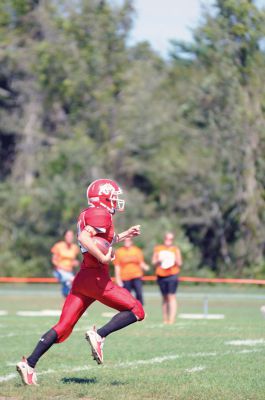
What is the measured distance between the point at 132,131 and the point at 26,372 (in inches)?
1479

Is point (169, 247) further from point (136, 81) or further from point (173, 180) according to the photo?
point (136, 81)

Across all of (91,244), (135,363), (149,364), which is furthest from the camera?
(135,363)

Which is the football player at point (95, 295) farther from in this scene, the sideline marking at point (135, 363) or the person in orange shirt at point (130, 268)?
the person in orange shirt at point (130, 268)

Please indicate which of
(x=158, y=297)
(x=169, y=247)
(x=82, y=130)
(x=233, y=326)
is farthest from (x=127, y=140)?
(x=233, y=326)

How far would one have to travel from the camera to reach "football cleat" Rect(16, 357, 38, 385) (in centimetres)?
829

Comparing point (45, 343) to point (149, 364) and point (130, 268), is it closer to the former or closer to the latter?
point (149, 364)

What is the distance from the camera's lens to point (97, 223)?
806 cm

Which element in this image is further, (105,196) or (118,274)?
(118,274)

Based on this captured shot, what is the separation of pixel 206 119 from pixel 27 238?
10.4 meters

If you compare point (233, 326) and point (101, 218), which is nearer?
point (101, 218)

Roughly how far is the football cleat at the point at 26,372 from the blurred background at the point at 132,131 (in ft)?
97.6

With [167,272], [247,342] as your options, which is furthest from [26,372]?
[167,272]

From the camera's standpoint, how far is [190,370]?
952 centimetres

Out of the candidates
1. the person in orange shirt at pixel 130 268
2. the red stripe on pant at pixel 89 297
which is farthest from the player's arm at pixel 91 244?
the person in orange shirt at pixel 130 268
